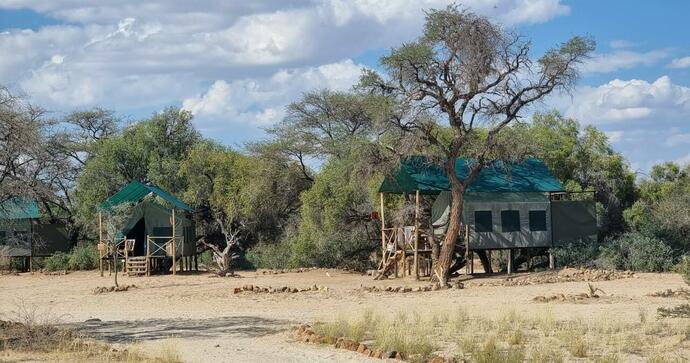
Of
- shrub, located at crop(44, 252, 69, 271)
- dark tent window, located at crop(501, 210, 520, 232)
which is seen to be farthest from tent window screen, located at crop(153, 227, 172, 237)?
dark tent window, located at crop(501, 210, 520, 232)

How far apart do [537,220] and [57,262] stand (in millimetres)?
22905

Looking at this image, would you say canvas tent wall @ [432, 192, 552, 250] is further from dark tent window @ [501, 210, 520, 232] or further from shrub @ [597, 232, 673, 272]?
shrub @ [597, 232, 673, 272]

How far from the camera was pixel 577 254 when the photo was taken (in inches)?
1366

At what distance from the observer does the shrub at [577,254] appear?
3441 centimetres

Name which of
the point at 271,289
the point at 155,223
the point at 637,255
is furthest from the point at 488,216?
the point at 155,223

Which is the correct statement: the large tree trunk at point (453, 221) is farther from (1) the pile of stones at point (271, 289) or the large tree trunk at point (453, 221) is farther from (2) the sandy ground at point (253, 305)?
(1) the pile of stones at point (271, 289)

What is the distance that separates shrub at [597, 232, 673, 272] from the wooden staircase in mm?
18698

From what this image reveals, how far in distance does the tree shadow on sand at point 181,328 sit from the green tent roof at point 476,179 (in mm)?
13394

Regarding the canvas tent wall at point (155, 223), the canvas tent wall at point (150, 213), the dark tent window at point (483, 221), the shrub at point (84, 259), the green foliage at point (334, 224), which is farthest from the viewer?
the shrub at point (84, 259)

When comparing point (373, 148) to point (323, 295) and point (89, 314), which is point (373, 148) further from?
point (89, 314)

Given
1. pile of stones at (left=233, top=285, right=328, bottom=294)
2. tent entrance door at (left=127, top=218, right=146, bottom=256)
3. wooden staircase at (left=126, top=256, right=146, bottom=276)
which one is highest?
tent entrance door at (left=127, top=218, right=146, bottom=256)

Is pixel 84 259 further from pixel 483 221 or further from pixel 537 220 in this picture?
pixel 537 220

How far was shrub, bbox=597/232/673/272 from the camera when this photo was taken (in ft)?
107

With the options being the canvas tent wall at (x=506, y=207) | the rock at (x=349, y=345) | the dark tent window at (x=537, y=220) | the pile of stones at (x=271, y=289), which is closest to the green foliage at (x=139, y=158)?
the canvas tent wall at (x=506, y=207)
